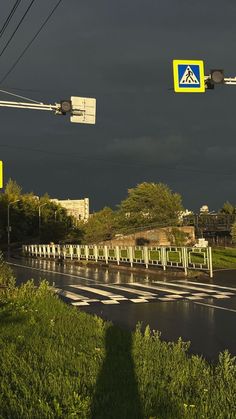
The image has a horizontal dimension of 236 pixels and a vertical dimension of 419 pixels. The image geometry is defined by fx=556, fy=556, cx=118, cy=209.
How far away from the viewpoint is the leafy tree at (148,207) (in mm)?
80312

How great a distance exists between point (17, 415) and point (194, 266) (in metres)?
21.7

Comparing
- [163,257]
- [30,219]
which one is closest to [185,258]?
[163,257]

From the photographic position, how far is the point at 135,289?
20.0 metres

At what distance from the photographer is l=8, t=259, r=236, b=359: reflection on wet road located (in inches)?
412

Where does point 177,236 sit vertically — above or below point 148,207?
below

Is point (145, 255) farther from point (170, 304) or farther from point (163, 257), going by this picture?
point (170, 304)

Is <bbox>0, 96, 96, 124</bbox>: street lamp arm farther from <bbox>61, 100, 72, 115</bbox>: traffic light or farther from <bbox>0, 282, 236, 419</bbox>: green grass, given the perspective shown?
<bbox>0, 282, 236, 419</bbox>: green grass

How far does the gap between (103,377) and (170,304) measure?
9.55 m

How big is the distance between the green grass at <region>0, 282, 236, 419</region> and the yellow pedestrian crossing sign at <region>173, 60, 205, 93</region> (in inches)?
332

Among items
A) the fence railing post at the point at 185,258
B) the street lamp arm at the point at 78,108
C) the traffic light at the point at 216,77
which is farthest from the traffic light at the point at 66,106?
the fence railing post at the point at 185,258

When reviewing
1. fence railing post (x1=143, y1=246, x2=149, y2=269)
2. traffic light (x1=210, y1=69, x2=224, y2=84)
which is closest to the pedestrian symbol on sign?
traffic light (x1=210, y1=69, x2=224, y2=84)

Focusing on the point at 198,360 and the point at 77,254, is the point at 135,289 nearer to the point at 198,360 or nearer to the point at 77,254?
the point at 198,360

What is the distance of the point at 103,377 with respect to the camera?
19.5 feet

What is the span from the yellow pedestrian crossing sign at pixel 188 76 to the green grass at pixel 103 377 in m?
8.44
